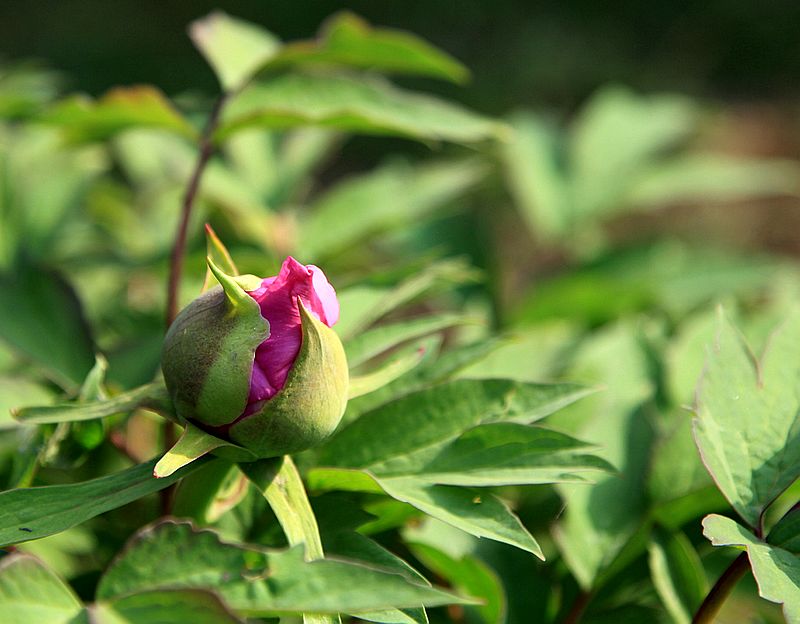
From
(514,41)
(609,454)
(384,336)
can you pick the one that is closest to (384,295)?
(384,336)

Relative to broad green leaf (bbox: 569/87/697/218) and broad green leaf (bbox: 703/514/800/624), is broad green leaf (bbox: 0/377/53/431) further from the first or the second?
broad green leaf (bbox: 569/87/697/218)

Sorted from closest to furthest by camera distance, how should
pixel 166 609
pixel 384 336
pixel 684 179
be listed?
pixel 166 609, pixel 384 336, pixel 684 179

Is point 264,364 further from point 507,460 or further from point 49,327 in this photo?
point 49,327

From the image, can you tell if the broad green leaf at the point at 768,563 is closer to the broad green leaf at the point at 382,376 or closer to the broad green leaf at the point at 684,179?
the broad green leaf at the point at 382,376

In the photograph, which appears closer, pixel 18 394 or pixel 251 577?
pixel 251 577

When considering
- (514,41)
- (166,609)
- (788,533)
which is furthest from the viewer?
(514,41)

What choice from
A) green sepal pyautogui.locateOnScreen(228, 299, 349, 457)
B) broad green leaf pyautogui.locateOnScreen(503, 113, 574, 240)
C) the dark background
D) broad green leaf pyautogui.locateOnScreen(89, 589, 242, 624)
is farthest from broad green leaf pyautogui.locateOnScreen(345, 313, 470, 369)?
the dark background

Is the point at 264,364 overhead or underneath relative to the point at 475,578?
overhead
